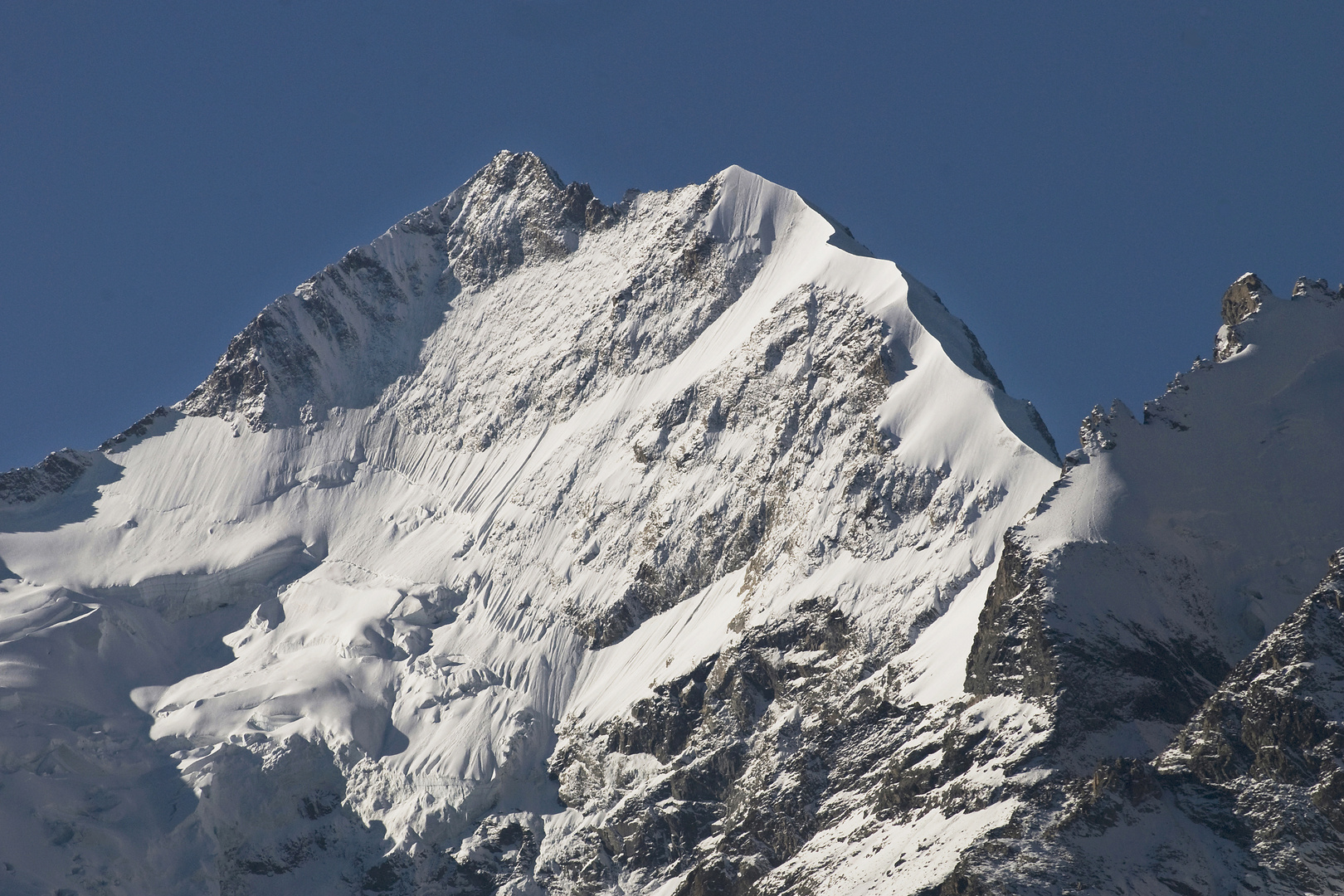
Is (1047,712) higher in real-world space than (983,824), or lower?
higher

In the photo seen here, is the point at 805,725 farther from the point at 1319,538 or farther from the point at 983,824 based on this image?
the point at 1319,538

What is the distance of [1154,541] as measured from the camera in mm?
189000

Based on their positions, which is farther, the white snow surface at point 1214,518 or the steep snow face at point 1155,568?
the white snow surface at point 1214,518

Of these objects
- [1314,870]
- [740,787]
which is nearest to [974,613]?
[740,787]

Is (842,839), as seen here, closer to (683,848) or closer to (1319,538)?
(683,848)

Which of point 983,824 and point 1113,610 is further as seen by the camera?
point 1113,610

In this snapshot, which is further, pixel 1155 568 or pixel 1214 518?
pixel 1214 518

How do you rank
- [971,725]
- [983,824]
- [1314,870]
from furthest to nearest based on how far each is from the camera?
1. [971,725]
2. [983,824]
3. [1314,870]

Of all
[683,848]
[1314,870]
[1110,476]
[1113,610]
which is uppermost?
[1110,476]

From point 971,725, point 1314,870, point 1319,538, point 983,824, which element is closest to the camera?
point 1314,870

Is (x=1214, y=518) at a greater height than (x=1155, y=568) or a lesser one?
greater

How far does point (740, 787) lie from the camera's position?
642ft

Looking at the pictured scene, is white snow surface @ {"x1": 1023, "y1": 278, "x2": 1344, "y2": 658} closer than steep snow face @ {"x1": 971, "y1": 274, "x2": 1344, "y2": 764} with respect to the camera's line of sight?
No

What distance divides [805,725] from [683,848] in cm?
1622
